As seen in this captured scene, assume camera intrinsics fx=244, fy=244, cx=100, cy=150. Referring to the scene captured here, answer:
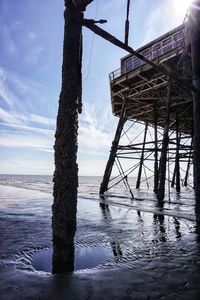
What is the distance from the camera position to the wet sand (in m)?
2.84

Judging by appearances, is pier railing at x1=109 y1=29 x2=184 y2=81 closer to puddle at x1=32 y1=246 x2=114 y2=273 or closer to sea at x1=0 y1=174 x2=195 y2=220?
sea at x1=0 y1=174 x2=195 y2=220

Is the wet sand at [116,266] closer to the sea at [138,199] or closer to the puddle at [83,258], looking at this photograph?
the puddle at [83,258]

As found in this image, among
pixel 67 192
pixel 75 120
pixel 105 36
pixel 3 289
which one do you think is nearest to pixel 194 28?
pixel 105 36

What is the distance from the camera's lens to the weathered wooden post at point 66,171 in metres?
3.29

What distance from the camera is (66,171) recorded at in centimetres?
330

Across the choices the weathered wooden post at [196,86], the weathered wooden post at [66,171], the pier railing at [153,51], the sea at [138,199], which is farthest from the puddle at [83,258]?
the pier railing at [153,51]

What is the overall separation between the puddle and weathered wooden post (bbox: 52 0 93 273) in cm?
45

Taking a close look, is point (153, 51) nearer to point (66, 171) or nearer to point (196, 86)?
point (196, 86)

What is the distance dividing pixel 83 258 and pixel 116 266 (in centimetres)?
69

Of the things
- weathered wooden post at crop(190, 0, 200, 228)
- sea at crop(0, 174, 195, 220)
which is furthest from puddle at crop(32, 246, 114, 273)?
sea at crop(0, 174, 195, 220)

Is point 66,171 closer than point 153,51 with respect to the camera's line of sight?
Yes

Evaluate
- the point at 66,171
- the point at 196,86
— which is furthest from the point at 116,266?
the point at 196,86

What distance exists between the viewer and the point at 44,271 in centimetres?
352

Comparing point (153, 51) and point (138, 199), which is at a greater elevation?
point (153, 51)
